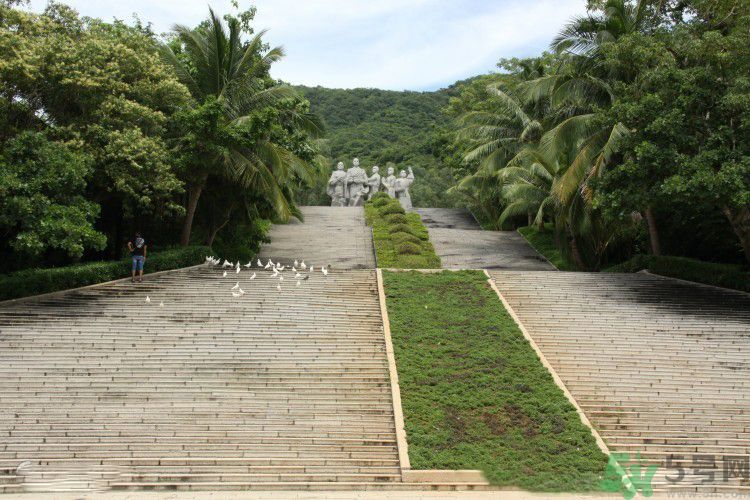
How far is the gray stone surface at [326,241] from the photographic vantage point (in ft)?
83.0

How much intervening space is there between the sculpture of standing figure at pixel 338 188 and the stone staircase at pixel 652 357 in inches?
879

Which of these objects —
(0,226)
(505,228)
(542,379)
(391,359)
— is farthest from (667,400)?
(505,228)

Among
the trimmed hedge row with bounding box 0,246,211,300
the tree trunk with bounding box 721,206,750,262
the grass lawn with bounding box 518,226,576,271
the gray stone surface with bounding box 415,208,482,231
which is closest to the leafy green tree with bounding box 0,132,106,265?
the trimmed hedge row with bounding box 0,246,211,300

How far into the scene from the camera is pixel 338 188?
41.3m

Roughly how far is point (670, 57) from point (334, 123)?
53890mm

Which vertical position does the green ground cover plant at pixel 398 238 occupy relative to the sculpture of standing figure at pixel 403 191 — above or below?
below

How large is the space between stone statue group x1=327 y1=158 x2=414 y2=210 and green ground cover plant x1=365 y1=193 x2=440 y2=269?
4.27m

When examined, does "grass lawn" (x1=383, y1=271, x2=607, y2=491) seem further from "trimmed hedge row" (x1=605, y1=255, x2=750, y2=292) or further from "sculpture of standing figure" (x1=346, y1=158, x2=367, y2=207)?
"sculpture of standing figure" (x1=346, y1=158, x2=367, y2=207)

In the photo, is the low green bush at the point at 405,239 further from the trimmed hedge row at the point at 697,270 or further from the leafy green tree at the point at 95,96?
the leafy green tree at the point at 95,96

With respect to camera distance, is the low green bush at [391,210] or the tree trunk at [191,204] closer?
the tree trunk at [191,204]

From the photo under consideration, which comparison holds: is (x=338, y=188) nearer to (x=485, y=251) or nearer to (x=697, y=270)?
(x=485, y=251)

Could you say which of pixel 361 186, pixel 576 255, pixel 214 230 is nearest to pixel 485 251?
pixel 576 255

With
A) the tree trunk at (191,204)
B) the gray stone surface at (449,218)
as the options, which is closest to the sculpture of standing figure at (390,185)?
the gray stone surface at (449,218)

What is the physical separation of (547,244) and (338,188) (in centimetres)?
1505
